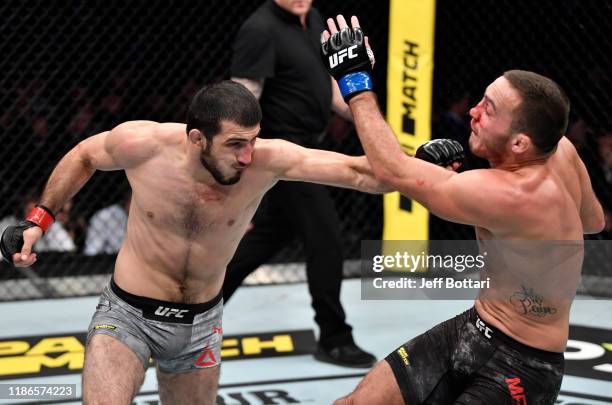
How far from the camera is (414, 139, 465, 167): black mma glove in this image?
2.61 meters

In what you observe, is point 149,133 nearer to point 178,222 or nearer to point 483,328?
point 178,222

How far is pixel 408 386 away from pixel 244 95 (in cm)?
89

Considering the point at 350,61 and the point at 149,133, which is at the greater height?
the point at 350,61

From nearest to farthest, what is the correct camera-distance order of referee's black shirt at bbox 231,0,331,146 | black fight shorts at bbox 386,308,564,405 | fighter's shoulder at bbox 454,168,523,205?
fighter's shoulder at bbox 454,168,523,205, black fight shorts at bbox 386,308,564,405, referee's black shirt at bbox 231,0,331,146

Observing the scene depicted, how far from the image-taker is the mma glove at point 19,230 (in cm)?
274

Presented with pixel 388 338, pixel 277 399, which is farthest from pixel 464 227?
pixel 277 399

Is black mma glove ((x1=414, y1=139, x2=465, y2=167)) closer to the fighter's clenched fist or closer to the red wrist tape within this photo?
the fighter's clenched fist

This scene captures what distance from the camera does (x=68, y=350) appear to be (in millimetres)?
4109

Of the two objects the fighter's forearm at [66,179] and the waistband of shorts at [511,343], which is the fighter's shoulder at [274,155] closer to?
the fighter's forearm at [66,179]

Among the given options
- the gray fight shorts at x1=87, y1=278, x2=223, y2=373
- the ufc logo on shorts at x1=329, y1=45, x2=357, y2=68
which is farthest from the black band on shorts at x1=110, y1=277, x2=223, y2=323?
the ufc logo on shorts at x1=329, y1=45, x2=357, y2=68

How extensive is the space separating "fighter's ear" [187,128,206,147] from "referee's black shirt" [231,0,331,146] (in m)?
1.20

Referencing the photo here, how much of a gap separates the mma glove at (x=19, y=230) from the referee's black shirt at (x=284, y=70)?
124 centimetres

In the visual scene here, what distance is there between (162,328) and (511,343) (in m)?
0.97

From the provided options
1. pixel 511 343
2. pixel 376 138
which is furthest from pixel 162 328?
pixel 511 343
